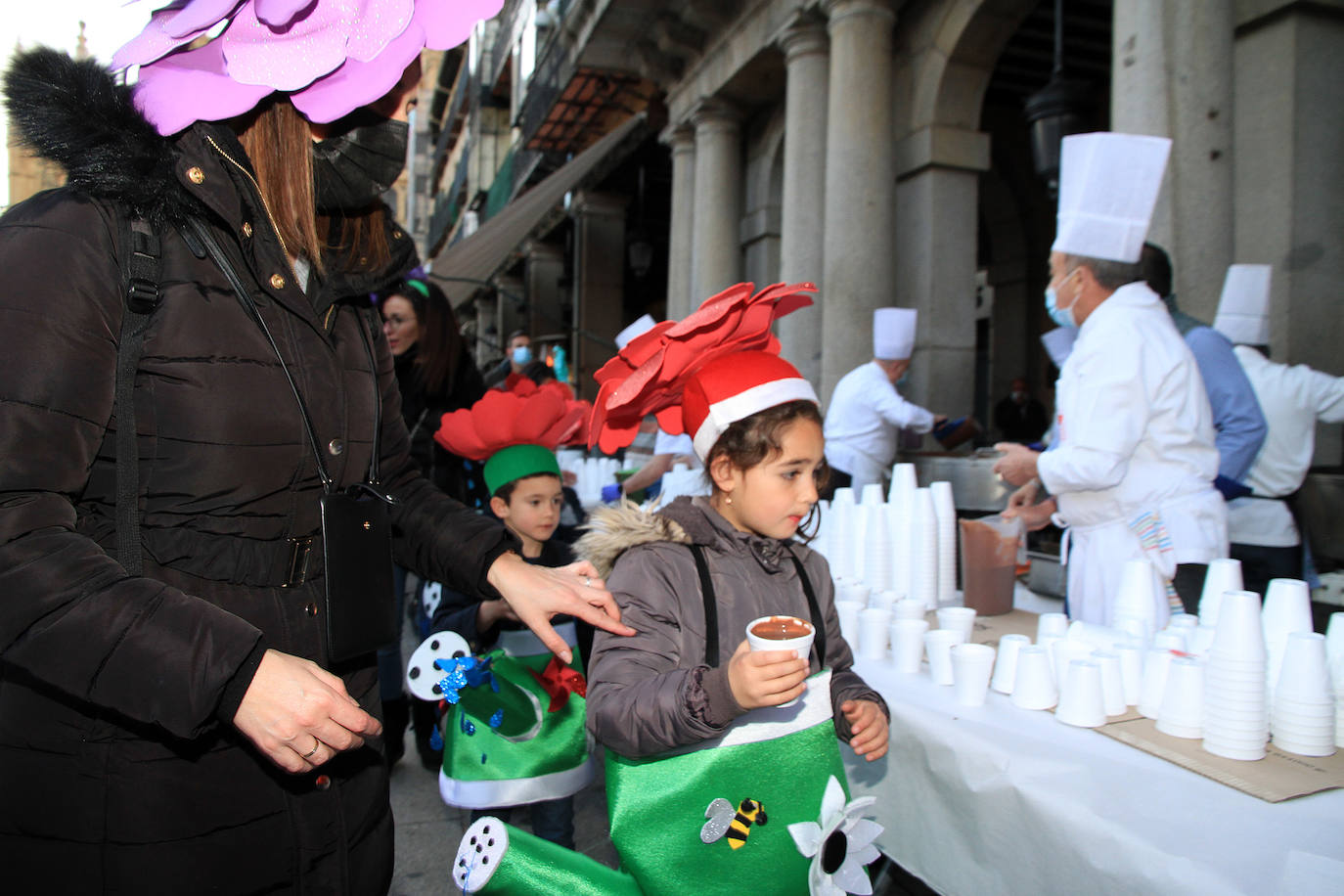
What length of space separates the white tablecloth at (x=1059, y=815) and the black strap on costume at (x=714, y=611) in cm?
31

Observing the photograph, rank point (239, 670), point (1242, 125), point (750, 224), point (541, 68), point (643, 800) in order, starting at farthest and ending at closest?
point (541, 68)
point (750, 224)
point (1242, 125)
point (643, 800)
point (239, 670)

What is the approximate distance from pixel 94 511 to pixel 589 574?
0.81 metres

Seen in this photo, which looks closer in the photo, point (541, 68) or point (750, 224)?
point (750, 224)

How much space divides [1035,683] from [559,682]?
1.35 meters

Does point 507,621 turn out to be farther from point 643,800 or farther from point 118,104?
point 118,104

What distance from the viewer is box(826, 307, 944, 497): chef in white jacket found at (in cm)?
668

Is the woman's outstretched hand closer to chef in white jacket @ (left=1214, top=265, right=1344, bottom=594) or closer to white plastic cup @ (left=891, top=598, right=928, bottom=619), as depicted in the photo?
white plastic cup @ (left=891, top=598, right=928, bottom=619)

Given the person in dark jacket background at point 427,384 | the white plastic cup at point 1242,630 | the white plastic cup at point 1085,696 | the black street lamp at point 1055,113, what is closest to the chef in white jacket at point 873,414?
the black street lamp at point 1055,113

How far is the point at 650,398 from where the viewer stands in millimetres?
2053

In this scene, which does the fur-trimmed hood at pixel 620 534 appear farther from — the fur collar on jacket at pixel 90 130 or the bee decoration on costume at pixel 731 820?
the fur collar on jacket at pixel 90 130

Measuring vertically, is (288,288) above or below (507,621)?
above

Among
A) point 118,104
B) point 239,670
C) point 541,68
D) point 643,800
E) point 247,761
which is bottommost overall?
point 643,800

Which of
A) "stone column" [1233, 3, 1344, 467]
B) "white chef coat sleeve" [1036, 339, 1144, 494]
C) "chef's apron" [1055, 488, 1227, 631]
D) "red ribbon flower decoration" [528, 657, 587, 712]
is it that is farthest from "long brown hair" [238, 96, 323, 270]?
"stone column" [1233, 3, 1344, 467]

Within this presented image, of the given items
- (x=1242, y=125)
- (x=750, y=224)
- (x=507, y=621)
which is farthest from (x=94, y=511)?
(x=750, y=224)
